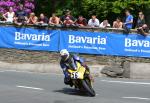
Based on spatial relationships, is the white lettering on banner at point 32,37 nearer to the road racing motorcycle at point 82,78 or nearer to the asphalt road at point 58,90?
the asphalt road at point 58,90

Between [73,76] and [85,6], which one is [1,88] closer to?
[73,76]

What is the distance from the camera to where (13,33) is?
2669 centimetres

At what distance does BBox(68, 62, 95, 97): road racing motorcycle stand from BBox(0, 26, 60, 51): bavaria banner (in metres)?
9.49

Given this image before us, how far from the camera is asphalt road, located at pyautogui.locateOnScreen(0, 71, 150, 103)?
15.1 m

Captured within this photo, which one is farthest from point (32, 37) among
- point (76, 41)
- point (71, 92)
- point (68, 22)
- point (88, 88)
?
point (88, 88)

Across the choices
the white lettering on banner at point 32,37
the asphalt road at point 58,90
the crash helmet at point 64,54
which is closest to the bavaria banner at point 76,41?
the white lettering on banner at point 32,37

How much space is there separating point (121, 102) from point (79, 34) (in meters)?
10.5

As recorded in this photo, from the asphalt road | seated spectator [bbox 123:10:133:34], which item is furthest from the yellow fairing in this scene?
seated spectator [bbox 123:10:133:34]

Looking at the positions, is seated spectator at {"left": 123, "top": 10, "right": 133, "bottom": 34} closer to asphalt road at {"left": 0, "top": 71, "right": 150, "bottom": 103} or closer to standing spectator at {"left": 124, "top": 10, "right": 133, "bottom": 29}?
standing spectator at {"left": 124, "top": 10, "right": 133, "bottom": 29}

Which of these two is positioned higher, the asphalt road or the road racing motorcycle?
the road racing motorcycle

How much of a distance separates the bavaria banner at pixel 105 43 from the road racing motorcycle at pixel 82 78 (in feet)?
24.4

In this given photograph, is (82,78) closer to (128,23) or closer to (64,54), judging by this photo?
(64,54)

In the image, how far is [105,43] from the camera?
23922 mm

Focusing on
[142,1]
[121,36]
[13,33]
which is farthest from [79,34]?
[142,1]
